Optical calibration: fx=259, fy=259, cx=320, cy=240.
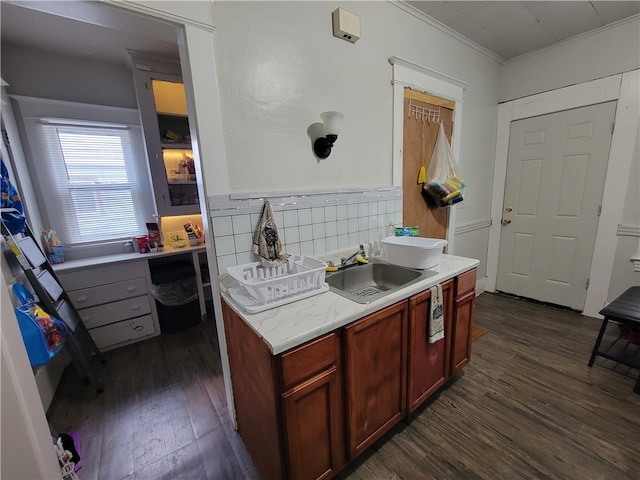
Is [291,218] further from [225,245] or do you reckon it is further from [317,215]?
[225,245]

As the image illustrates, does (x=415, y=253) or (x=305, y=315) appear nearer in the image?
(x=305, y=315)

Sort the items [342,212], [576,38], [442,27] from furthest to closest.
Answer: [576,38], [442,27], [342,212]

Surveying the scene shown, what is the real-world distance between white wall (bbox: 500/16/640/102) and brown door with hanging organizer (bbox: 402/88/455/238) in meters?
1.08

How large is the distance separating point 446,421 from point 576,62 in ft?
10.7

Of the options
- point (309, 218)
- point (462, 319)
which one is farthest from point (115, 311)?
point (462, 319)

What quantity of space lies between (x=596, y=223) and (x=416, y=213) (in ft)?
5.81

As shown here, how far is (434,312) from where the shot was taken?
1.39 meters


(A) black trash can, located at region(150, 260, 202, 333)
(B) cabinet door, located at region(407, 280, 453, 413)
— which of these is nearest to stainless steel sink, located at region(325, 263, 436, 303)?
(B) cabinet door, located at region(407, 280, 453, 413)

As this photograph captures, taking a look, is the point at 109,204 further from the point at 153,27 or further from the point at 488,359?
the point at 488,359

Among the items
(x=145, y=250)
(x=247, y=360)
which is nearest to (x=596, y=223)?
(x=247, y=360)

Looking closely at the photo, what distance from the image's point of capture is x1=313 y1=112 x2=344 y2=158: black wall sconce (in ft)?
4.75

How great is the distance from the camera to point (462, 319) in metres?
1.66

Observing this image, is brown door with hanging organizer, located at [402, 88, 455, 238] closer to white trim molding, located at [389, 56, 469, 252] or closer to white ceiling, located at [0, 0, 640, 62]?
white trim molding, located at [389, 56, 469, 252]

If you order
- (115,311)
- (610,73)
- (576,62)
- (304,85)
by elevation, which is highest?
(576,62)
